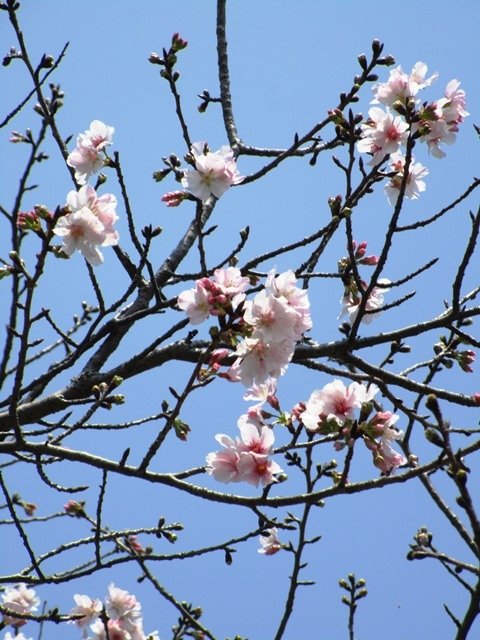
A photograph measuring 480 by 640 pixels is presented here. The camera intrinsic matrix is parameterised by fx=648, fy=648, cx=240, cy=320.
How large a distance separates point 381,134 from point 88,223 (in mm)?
1495

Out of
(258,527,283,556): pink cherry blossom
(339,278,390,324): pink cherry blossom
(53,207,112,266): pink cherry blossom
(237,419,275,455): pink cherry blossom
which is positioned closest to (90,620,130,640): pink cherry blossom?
(258,527,283,556): pink cherry blossom

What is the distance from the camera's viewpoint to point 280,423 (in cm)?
273

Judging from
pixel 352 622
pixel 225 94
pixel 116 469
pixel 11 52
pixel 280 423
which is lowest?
pixel 352 622

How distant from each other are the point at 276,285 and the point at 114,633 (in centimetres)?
263

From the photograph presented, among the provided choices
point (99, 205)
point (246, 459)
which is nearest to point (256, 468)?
point (246, 459)

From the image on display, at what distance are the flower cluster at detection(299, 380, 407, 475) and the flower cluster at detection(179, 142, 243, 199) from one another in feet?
3.22

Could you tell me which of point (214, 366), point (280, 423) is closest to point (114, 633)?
point (280, 423)

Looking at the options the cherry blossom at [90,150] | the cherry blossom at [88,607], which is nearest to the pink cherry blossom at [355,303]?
the cherry blossom at [90,150]

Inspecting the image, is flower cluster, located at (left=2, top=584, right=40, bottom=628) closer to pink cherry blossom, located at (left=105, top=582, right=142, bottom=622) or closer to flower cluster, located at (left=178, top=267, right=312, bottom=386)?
pink cherry blossom, located at (left=105, top=582, right=142, bottom=622)

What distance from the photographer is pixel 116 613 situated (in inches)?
149

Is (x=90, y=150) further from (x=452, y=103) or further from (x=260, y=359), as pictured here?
(x=452, y=103)

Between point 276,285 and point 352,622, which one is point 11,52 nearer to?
point 276,285

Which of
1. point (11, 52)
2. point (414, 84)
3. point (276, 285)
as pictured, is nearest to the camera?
point (276, 285)

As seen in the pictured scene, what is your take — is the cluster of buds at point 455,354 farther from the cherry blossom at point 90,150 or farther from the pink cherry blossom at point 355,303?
the cherry blossom at point 90,150
